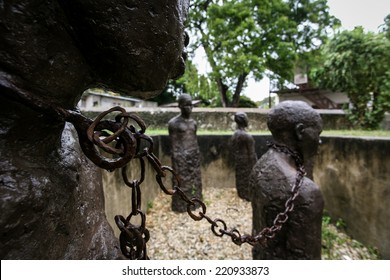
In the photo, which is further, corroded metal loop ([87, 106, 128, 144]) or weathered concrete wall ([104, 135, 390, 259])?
weathered concrete wall ([104, 135, 390, 259])

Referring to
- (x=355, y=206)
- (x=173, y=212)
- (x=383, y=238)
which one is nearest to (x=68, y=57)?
(x=383, y=238)

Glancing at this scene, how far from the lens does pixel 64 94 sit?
72 centimetres

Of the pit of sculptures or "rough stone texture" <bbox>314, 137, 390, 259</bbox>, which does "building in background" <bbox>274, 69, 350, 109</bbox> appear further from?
the pit of sculptures

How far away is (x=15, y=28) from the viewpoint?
1.96 feet

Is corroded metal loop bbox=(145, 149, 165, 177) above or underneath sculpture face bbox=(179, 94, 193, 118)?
underneath

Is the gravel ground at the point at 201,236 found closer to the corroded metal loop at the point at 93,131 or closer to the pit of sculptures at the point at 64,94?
the pit of sculptures at the point at 64,94

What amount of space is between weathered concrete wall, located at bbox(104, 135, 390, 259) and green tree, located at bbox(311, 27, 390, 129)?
3750 mm

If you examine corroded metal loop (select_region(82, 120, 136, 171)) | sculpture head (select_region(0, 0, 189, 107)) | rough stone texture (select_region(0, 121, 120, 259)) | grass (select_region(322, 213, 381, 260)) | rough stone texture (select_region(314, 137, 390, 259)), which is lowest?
grass (select_region(322, 213, 381, 260))

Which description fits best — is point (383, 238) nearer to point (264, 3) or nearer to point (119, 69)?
point (119, 69)

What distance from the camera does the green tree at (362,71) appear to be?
7.34 m

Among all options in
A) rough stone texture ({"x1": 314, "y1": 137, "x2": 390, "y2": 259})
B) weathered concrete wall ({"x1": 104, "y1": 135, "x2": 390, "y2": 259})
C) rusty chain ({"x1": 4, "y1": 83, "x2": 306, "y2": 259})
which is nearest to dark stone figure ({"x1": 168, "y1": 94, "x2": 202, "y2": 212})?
weathered concrete wall ({"x1": 104, "y1": 135, "x2": 390, "y2": 259})

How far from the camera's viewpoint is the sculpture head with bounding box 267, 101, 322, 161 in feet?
7.65

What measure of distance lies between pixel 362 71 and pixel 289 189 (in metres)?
7.18

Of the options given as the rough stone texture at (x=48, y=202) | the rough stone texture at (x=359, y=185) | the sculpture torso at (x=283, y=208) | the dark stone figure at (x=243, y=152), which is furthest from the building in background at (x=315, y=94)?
the rough stone texture at (x=48, y=202)
